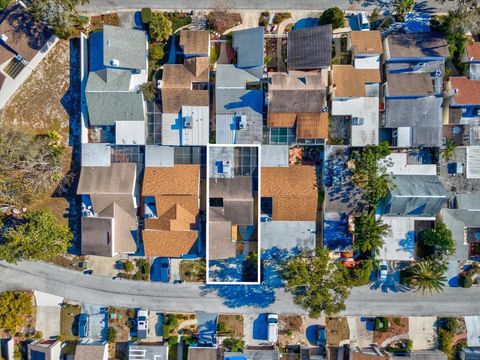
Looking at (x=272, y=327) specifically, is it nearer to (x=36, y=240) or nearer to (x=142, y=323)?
(x=142, y=323)

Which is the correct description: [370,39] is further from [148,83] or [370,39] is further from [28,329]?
[28,329]

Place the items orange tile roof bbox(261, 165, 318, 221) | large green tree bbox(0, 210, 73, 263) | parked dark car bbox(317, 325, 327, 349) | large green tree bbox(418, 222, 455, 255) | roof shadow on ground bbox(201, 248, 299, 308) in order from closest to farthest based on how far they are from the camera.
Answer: large green tree bbox(0, 210, 73, 263)
large green tree bbox(418, 222, 455, 255)
orange tile roof bbox(261, 165, 318, 221)
parked dark car bbox(317, 325, 327, 349)
roof shadow on ground bbox(201, 248, 299, 308)

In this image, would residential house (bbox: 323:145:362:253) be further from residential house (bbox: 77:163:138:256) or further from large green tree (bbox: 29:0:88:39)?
large green tree (bbox: 29:0:88:39)

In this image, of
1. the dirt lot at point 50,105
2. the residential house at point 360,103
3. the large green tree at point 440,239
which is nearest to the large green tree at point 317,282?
the large green tree at point 440,239

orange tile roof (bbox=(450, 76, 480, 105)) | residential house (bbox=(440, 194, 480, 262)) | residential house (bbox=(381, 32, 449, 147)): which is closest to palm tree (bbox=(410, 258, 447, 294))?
residential house (bbox=(440, 194, 480, 262))

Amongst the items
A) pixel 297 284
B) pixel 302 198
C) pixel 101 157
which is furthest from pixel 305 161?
pixel 101 157
